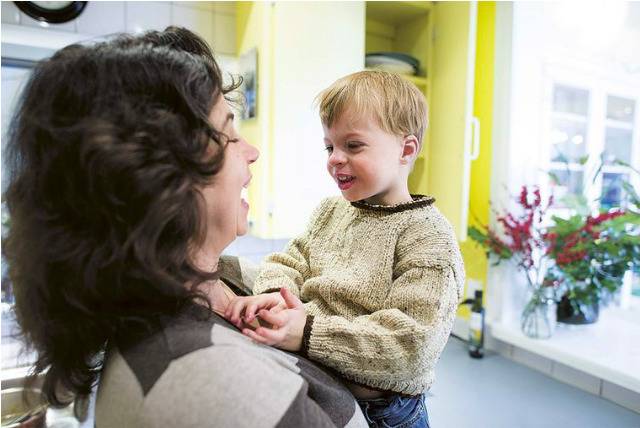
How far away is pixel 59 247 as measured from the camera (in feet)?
1.48

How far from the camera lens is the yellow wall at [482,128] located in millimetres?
1796

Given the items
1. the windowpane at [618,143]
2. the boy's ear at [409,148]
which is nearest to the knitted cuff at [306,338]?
the boy's ear at [409,148]

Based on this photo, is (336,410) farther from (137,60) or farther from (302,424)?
(137,60)

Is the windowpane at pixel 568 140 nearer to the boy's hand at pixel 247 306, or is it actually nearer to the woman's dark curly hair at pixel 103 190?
the boy's hand at pixel 247 306

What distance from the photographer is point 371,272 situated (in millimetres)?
755

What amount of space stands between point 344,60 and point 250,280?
1016 mm

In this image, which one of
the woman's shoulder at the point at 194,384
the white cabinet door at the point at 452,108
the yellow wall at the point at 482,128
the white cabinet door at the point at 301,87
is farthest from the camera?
the yellow wall at the point at 482,128

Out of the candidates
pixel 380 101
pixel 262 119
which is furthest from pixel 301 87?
pixel 380 101

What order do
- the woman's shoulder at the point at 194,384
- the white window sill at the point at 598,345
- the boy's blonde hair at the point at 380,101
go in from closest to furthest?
the woman's shoulder at the point at 194,384 → the boy's blonde hair at the point at 380,101 → the white window sill at the point at 598,345

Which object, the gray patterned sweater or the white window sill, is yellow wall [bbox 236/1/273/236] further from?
the white window sill

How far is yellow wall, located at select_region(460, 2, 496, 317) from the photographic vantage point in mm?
1796

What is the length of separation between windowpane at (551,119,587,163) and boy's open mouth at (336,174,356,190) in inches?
56.7

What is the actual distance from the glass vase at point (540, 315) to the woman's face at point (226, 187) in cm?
142

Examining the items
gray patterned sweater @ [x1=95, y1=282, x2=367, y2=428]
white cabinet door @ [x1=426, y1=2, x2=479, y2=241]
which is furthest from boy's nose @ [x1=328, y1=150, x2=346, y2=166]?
white cabinet door @ [x1=426, y1=2, x2=479, y2=241]
